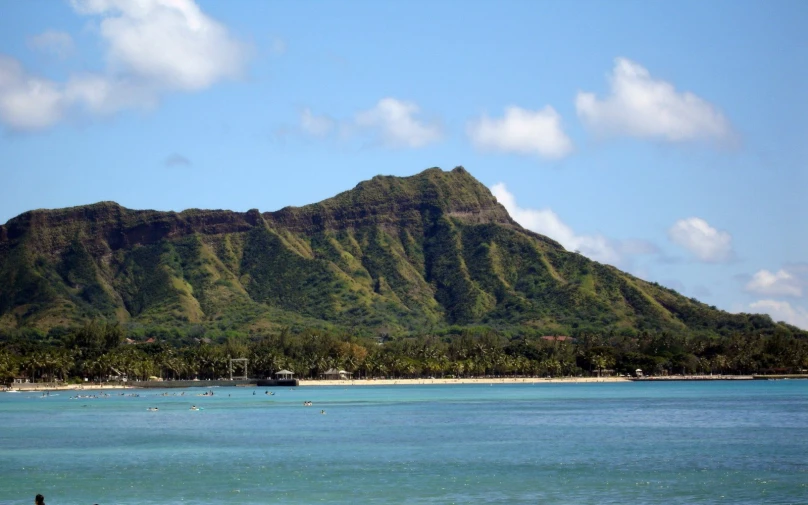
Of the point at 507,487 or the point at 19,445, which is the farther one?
the point at 19,445

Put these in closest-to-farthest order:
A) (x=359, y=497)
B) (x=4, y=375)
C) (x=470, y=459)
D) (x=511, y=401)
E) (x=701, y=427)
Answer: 1. (x=359, y=497)
2. (x=470, y=459)
3. (x=701, y=427)
4. (x=511, y=401)
5. (x=4, y=375)

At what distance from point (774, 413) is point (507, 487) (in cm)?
7164

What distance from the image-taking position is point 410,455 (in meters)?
76.1

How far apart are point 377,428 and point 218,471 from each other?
37.2m

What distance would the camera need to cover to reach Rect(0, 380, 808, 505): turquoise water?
57.0 m

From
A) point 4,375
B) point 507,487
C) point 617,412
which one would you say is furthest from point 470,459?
point 4,375

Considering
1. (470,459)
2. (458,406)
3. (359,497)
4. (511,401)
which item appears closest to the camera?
(359,497)

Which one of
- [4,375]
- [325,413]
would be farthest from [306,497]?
[4,375]

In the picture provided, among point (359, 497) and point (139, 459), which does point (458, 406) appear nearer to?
point (139, 459)

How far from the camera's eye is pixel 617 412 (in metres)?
125

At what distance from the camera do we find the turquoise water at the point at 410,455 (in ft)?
187

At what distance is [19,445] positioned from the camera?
86625mm

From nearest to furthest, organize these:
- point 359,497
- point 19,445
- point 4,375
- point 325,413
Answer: point 359,497 < point 19,445 < point 325,413 < point 4,375

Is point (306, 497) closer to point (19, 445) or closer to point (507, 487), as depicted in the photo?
point (507, 487)
